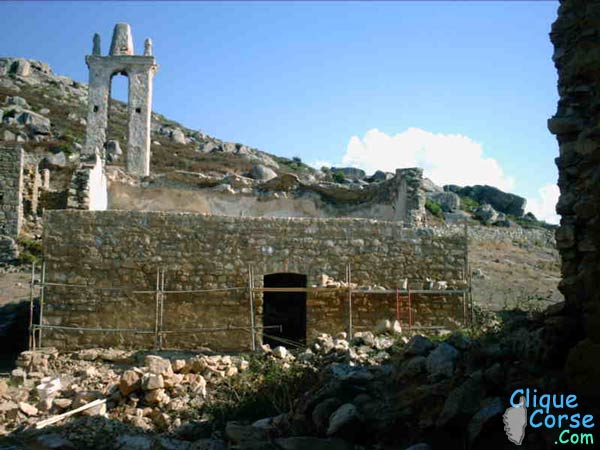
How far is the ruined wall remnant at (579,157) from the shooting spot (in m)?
4.24

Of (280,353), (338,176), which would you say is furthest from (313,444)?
(338,176)

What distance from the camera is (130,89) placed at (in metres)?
18.0

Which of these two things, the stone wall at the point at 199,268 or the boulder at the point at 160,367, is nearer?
the boulder at the point at 160,367

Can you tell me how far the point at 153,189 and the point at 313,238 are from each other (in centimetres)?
679

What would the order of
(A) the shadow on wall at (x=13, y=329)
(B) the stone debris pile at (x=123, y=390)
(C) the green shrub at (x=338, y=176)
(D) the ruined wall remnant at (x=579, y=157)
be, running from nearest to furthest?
(D) the ruined wall remnant at (x=579, y=157) < (B) the stone debris pile at (x=123, y=390) < (A) the shadow on wall at (x=13, y=329) < (C) the green shrub at (x=338, y=176)

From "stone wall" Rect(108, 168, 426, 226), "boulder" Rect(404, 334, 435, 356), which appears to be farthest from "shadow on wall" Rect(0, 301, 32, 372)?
"boulder" Rect(404, 334, 435, 356)

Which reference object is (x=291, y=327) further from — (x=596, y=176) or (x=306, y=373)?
(x=596, y=176)

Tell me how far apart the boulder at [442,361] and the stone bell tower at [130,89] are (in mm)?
13927

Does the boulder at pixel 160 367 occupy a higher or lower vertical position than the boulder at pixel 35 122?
lower

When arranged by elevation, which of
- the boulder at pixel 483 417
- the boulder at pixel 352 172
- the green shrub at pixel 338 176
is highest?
the boulder at pixel 352 172

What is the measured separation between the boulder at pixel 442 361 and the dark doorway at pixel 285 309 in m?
7.21

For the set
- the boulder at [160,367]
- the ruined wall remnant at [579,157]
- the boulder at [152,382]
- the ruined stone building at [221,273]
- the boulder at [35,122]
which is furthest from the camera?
the boulder at [35,122]

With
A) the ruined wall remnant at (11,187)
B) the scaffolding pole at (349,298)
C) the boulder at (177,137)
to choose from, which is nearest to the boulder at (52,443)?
the scaffolding pole at (349,298)

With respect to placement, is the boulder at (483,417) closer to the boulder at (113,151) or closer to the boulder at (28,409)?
the boulder at (28,409)
